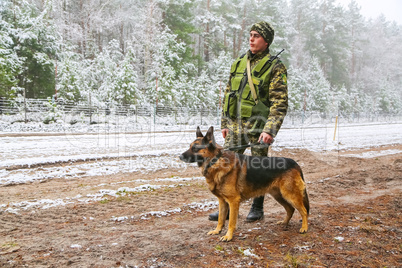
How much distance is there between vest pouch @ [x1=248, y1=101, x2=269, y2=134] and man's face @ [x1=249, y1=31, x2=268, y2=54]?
75cm

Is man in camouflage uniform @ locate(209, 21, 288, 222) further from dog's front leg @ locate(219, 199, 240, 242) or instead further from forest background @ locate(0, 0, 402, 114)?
forest background @ locate(0, 0, 402, 114)

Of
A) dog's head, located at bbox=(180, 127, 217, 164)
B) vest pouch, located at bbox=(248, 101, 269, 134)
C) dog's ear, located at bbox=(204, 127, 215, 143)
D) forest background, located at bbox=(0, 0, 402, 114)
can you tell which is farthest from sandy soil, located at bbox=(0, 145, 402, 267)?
forest background, located at bbox=(0, 0, 402, 114)

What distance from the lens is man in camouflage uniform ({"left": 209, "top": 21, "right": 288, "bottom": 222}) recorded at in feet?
11.5

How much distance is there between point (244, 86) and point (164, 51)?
2675cm

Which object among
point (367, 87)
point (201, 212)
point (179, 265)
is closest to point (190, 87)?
point (201, 212)

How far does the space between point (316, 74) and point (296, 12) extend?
56.1ft

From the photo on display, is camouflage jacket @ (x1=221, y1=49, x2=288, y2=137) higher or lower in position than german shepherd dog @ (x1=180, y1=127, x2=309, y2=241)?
higher

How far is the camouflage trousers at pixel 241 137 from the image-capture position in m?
3.84

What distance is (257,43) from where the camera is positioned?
371cm

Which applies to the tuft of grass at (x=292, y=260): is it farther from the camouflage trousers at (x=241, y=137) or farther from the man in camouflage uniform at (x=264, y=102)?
the camouflage trousers at (x=241, y=137)

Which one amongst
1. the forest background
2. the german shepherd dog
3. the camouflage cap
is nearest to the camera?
the german shepherd dog

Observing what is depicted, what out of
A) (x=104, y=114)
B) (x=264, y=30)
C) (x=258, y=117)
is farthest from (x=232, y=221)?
(x=104, y=114)

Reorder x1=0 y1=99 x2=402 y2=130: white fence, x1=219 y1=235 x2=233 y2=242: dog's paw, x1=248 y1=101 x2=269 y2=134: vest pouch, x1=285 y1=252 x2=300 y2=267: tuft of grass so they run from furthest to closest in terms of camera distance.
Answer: x1=0 y1=99 x2=402 y2=130: white fence, x1=248 y1=101 x2=269 y2=134: vest pouch, x1=219 y1=235 x2=233 y2=242: dog's paw, x1=285 y1=252 x2=300 y2=267: tuft of grass

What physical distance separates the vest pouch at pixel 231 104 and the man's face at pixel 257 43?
686mm
